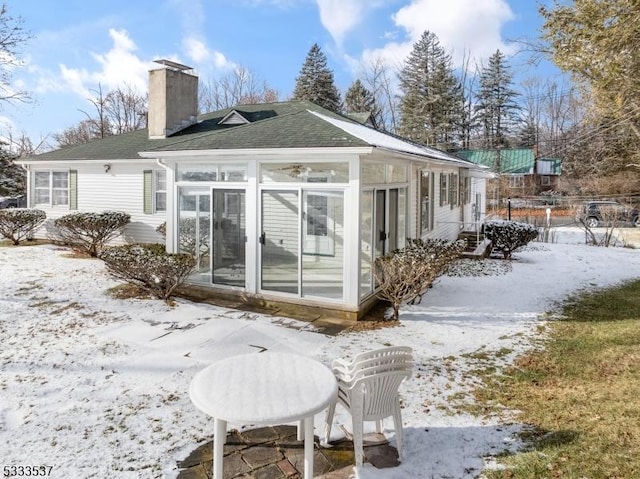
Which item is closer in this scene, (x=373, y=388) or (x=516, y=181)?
(x=373, y=388)

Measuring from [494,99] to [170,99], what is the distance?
3251cm

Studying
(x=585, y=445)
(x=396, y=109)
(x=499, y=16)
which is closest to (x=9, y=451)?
(x=585, y=445)

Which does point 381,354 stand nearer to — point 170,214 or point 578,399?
point 578,399

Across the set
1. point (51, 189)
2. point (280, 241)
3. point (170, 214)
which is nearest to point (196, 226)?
point (170, 214)

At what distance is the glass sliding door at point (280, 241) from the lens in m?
7.67

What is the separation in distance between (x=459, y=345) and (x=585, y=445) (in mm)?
2704

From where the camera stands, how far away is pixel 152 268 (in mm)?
7707

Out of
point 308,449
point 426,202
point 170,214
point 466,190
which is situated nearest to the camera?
point 308,449

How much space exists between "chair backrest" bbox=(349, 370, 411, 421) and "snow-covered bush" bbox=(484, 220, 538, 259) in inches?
420

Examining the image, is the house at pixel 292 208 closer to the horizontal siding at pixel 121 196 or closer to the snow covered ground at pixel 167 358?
the snow covered ground at pixel 167 358

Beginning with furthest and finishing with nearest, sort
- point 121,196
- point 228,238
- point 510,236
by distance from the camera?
point 121,196 → point 510,236 → point 228,238

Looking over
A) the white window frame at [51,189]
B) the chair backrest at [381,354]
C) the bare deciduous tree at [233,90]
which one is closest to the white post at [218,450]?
the chair backrest at [381,354]

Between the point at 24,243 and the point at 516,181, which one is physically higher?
the point at 516,181

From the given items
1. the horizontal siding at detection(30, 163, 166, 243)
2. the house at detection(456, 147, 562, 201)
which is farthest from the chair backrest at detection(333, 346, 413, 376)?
the house at detection(456, 147, 562, 201)
